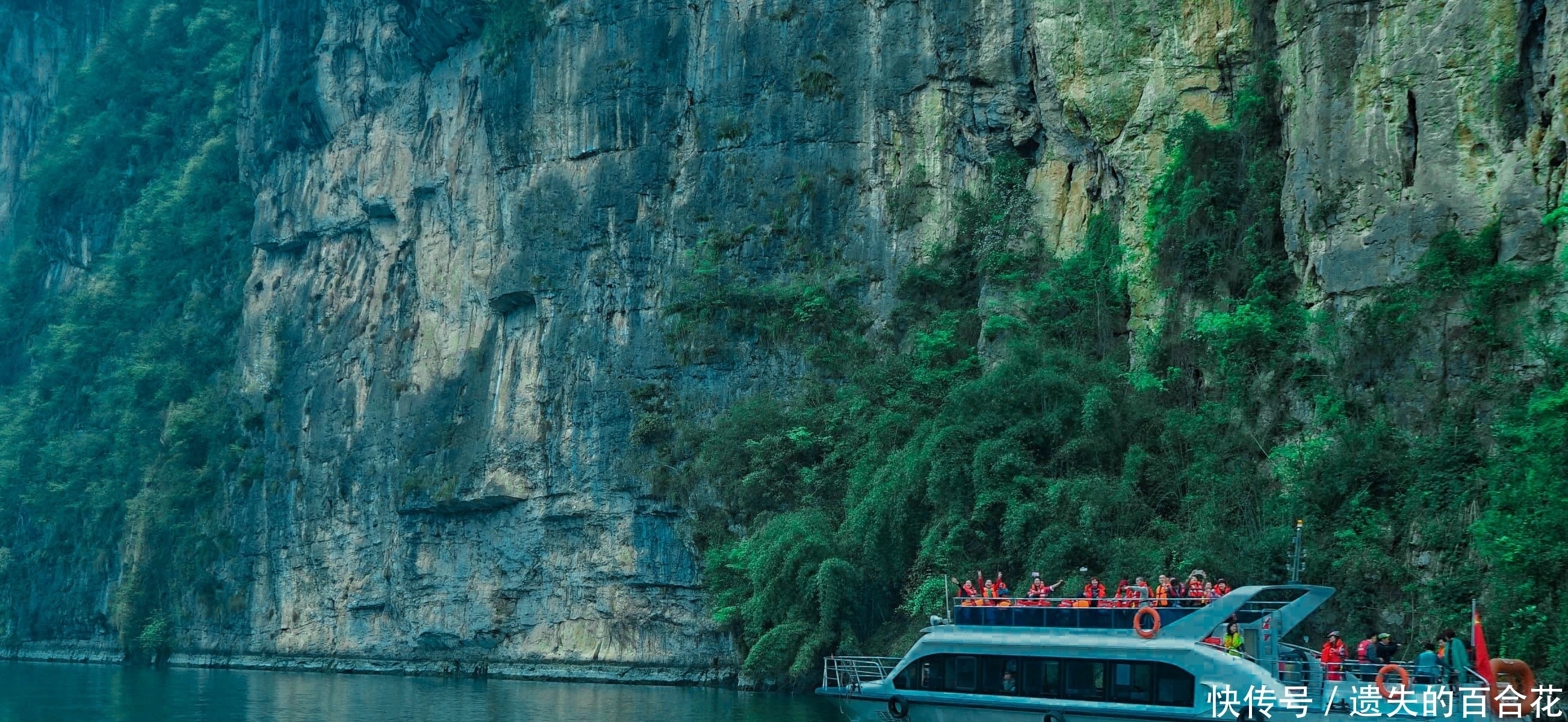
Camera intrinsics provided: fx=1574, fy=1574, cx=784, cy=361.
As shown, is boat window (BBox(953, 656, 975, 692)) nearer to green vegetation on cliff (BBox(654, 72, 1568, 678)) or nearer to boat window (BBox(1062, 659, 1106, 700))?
boat window (BBox(1062, 659, 1106, 700))

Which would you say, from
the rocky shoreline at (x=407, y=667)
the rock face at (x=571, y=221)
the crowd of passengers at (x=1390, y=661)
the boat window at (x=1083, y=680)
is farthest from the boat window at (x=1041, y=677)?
the rocky shoreline at (x=407, y=667)

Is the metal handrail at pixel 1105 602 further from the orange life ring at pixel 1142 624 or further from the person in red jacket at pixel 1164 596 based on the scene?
the orange life ring at pixel 1142 624

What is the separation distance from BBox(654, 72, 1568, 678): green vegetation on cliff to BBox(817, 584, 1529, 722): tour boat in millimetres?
2621

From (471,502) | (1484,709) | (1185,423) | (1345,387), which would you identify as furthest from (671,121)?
(1484,709)

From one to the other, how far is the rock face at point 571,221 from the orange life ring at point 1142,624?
413 inches

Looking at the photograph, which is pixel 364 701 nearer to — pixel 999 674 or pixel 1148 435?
pixel 999 674

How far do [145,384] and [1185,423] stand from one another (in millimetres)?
43995

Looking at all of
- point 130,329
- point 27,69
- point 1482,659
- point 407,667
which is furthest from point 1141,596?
point 27,69

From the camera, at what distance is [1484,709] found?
1795 centimetres

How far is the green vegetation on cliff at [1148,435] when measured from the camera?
24.1 m

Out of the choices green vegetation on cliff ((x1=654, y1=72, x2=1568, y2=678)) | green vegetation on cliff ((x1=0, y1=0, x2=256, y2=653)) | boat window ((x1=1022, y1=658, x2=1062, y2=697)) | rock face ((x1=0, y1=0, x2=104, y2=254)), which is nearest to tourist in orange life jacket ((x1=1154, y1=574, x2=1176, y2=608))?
boat window ((x1=1022, y1=658, x2=1062, y2=697))

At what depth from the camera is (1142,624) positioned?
70.5 ft

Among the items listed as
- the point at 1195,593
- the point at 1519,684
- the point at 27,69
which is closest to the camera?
the point at 1519,684

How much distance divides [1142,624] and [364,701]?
2068cm
